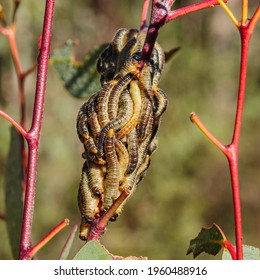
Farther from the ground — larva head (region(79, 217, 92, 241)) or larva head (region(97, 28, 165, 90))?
larva head (region(97, 28, 165, 90))

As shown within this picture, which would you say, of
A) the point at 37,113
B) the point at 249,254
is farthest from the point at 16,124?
the point at 249,254

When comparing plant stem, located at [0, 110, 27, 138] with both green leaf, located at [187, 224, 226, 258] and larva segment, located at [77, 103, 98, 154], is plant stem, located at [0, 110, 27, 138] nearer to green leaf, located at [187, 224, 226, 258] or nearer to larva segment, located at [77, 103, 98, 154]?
larva segment, located at [77, 103, 98, 154]

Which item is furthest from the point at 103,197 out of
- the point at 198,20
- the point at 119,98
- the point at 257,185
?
the point at 198,20

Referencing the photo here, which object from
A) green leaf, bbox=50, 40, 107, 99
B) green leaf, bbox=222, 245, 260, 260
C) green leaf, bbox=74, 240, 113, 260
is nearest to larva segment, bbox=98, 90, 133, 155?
green leaf, bbox=74, 240, 113, 260

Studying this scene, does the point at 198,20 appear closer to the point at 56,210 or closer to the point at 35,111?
the point at 56,210

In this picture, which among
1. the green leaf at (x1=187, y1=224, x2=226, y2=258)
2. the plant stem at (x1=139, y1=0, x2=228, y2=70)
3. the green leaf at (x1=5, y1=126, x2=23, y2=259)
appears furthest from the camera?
the green leaf at (x1=5, y1=126, x2=23, y2=259)

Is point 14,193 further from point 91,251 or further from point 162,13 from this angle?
point 162,13
